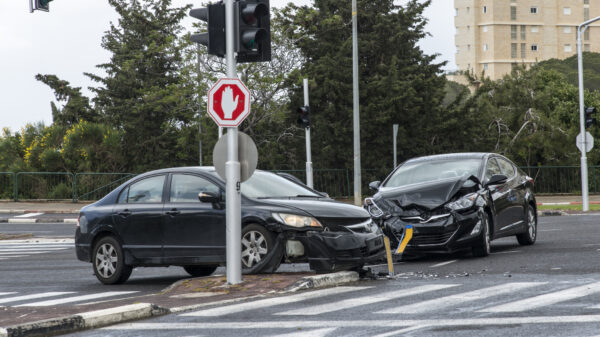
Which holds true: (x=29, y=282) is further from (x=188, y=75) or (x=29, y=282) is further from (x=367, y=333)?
(x=188, y=75)

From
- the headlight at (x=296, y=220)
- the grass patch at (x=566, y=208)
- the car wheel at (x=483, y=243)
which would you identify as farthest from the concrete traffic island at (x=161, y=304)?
the grass patch at (x=566, y=208)

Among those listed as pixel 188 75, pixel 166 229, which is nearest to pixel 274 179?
pixel 166 229

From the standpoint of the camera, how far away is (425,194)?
1327 cm

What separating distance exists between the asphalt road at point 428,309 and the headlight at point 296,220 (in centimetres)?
90

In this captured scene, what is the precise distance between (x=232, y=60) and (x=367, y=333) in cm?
434

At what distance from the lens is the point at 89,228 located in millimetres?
12422

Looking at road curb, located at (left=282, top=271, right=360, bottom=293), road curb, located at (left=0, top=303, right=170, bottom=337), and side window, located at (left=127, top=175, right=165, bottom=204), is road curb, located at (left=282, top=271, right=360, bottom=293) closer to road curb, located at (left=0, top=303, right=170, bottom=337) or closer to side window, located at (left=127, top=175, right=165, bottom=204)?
road curb, located at (left=0, top=303, right=170, bottom=337)

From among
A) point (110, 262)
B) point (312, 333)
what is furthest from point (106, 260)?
point (312, 333)

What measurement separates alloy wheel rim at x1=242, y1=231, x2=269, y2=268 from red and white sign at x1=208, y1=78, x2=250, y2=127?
146cm

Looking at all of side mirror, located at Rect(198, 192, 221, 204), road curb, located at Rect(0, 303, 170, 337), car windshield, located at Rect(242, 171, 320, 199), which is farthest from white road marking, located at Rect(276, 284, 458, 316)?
side mirror, located at Rect(198, 192, 221, 204)

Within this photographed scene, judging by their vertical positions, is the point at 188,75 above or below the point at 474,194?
above

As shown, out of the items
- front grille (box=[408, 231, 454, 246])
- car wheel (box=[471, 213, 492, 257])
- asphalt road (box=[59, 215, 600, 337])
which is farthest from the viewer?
car wheel (box=[471, 213, 492, 257])

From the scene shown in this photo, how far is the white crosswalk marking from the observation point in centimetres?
823

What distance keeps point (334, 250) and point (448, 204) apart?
3.16 m
